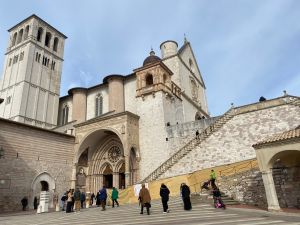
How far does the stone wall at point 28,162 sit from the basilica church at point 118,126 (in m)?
0.07

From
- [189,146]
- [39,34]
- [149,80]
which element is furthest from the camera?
[39,34]

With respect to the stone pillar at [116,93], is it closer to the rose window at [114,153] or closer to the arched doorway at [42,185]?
Answer: the rose window at [114,153]

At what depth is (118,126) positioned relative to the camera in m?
22.0

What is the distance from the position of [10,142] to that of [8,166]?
68.2 inches

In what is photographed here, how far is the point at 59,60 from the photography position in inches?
1535

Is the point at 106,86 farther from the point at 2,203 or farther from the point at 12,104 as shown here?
the point at 2,203

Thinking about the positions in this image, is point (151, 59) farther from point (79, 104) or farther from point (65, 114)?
point (65, 114)

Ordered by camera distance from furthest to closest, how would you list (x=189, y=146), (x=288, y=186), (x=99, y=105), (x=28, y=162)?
(x=99, y=105) → (x=189, y=146) → (x=28, y=162) → (x=288, y=186)

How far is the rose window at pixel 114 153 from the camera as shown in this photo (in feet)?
79.3

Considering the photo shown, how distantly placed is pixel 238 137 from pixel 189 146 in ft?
12.0

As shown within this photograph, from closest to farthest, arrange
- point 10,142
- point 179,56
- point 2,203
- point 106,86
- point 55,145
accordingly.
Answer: point 2,203
point 10,142
point 55,145
point 179,56
point 106,86

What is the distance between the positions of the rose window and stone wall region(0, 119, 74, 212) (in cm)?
361

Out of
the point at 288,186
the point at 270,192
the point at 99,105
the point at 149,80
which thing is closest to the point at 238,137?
the point at 288,186

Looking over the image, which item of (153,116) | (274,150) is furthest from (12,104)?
(274,150)
